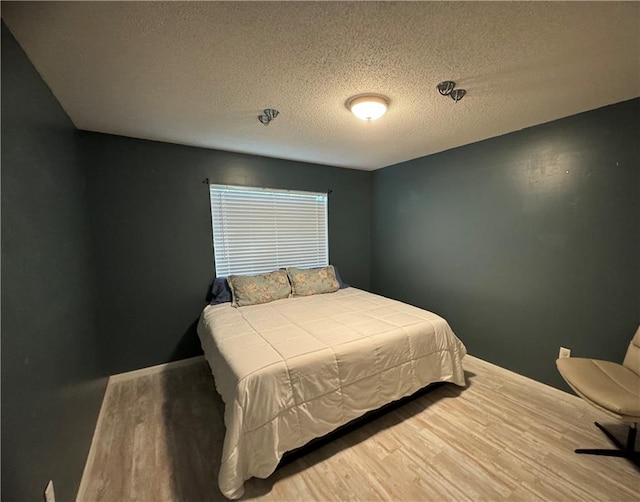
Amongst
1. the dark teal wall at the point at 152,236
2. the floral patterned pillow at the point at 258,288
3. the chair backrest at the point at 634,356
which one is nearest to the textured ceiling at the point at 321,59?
the dark teal wall at the point at 152,236

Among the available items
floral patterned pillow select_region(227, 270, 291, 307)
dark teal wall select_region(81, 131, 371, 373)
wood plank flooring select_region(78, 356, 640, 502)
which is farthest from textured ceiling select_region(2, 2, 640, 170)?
wood plank flooring select_region(78, 356, 640, 502)

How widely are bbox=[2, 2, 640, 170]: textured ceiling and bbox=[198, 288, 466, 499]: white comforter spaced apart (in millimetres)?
1669

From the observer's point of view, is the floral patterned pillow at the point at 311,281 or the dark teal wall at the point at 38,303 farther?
the floral patterned pillow at the point at 311,281

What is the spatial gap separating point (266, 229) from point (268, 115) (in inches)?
60.1

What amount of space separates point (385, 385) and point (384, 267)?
7.14 ft

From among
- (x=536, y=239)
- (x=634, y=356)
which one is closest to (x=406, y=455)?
(x=634, y=356)

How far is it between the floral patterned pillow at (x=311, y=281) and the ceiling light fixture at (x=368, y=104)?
76.4 inches

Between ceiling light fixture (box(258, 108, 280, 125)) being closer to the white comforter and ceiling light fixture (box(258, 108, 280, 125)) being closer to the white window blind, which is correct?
the white window blind

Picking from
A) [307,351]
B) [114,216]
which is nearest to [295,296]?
[307,351]

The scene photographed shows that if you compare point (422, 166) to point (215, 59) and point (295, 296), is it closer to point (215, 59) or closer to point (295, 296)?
point (295, 296)

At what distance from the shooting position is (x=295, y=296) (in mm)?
3098

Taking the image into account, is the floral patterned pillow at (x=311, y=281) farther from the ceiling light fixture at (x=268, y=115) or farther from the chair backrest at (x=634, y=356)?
the chair backrest at (x=634, y=356)

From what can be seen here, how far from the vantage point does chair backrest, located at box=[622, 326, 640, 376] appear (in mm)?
1728

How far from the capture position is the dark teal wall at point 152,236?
243 cm
